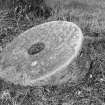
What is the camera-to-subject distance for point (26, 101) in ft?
11.6

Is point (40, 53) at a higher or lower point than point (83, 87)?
higher

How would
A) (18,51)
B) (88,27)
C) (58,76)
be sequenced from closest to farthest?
1. (58,76)
2. (18,51)
3. (88,27)

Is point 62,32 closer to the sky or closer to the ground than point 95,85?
closer to the sky

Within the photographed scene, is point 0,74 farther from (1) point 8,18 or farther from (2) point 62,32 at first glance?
(1) point 8,18

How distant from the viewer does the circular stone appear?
3.40 meters

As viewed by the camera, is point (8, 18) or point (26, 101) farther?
point (8, 18)

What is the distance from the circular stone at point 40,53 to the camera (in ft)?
11.2

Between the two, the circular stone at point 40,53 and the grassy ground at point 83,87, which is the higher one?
the circular stone at point 40,53

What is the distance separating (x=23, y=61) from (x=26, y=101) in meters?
0.57

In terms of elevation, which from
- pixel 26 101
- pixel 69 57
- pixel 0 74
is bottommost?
pixel 26 101

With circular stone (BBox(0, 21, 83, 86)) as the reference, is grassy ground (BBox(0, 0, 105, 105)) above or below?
below

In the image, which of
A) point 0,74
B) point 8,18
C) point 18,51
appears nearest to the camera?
point 0,74

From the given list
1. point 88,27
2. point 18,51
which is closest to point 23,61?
point 18,51

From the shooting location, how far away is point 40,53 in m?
3.68
